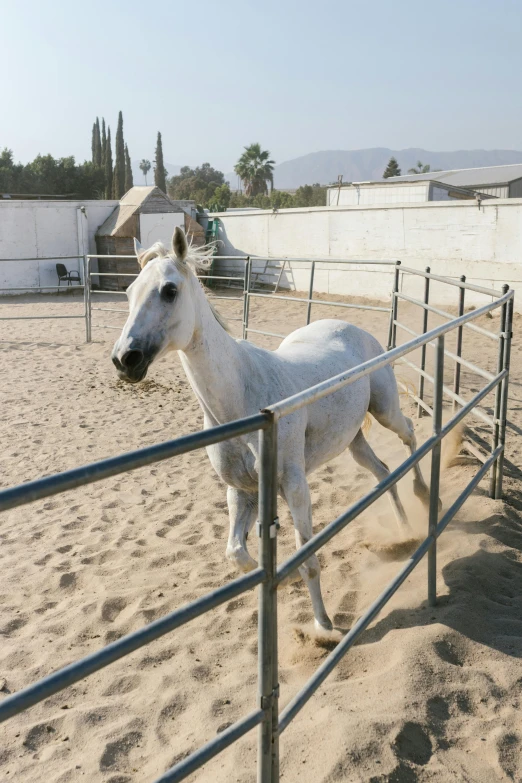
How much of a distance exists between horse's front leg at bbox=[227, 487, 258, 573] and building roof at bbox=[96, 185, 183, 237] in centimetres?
1622

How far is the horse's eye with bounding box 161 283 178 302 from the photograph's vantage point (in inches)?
104

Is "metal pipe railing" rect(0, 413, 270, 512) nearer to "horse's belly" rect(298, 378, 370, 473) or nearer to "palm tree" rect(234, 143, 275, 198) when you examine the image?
"horse's belly" rect(298, 378, 370, 473)

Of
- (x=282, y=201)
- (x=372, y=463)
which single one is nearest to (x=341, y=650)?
(x=372, y=463)

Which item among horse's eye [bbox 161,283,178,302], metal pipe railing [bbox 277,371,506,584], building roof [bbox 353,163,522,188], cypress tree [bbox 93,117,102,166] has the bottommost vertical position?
metal pipe railing [bbox 277,371,506,584]

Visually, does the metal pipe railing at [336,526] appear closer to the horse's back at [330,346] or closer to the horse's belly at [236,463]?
the horse's belly at [236,463]

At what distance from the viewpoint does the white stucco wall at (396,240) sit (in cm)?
1227

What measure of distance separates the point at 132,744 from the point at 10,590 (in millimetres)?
1503

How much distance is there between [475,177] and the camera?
28.0 m

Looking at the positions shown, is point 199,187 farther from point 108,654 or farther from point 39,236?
point 108,654

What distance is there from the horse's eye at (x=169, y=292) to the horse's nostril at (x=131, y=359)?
27cm

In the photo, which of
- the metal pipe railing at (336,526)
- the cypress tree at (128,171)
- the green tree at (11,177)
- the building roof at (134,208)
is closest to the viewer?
the metal pipe railing at (336,526)

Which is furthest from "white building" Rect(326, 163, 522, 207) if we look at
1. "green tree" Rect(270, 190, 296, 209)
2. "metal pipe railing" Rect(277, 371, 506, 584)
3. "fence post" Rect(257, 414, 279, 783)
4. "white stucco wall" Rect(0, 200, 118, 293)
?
"fence post" Rect(257, 414, 279, 783)

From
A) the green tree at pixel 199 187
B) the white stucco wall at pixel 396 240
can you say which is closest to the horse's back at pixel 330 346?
the white stucco wall at pixel 396 240

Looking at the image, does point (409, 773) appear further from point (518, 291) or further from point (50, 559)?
point (518, 291)
